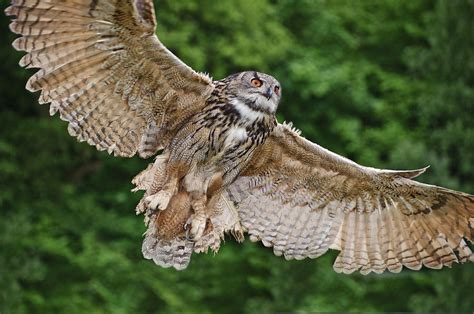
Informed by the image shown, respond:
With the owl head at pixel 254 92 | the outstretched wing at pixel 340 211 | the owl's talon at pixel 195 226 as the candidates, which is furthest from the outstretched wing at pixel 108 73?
the outstretched wing at pixel 340 211

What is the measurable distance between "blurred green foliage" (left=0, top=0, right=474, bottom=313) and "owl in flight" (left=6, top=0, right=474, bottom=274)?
970cm

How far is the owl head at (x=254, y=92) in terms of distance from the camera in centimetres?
714

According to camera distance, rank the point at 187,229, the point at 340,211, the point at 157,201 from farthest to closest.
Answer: the point at 340,211
the point at 187,229
the point at 157,201

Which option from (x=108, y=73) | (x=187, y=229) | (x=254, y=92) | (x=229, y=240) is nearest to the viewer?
(x=108, y=73)

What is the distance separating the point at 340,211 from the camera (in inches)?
314

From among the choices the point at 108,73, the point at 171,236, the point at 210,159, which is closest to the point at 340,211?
the point at 210,159

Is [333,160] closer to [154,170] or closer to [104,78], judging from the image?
[154,170]

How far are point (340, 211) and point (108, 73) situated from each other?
204 cm

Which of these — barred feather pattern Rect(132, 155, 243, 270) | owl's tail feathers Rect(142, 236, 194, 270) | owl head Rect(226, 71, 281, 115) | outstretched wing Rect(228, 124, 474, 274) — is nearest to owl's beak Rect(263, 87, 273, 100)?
owl head Rect(226, 71, 281, 115)

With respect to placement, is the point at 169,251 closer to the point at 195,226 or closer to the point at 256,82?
the point at 195,226

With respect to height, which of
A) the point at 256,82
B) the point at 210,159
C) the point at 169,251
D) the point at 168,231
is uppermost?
the point at 256,82

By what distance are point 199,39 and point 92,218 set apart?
3.62 meters

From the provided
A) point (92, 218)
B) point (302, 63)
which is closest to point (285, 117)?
point (302, 63)

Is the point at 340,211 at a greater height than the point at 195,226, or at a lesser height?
greater
